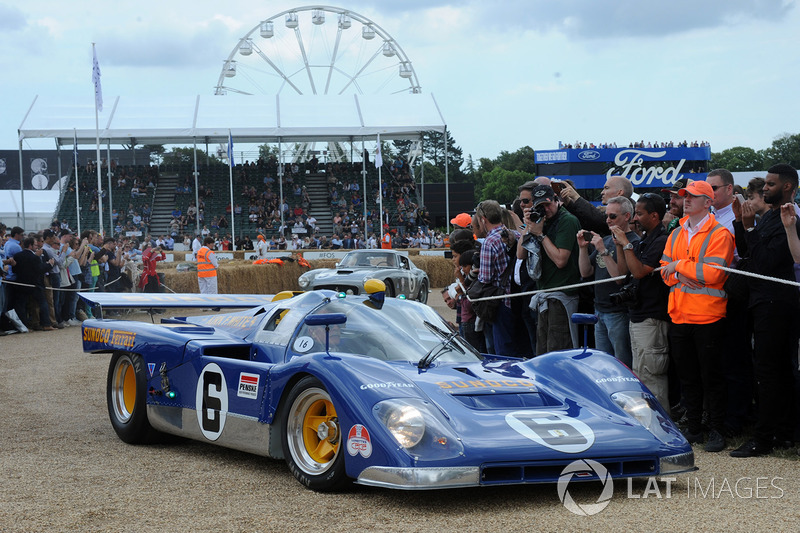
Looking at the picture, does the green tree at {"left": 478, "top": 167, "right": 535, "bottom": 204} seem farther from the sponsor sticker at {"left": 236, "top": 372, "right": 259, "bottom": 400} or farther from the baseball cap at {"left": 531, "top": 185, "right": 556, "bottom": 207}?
the sponsor sticker at {"left": 236, "top": 372, "right": 259, "bottom": 400}

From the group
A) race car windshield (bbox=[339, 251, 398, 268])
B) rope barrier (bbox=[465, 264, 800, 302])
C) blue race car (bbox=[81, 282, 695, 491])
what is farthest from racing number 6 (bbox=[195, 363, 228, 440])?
race car windshield (bbox=[339, 251, 398, 268])

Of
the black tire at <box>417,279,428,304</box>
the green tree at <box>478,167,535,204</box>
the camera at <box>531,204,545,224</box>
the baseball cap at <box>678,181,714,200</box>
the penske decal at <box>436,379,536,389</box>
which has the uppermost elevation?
the green tree at <box>478,167,535,204</box>

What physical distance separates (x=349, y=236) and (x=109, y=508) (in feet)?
119

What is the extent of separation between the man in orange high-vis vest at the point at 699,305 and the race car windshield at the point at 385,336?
5.07ft

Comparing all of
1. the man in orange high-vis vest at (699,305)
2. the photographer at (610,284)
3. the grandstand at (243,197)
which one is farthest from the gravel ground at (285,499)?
the grandstand at (243,197)

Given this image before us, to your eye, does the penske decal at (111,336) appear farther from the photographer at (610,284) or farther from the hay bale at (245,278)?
the hay bale at (245,278)

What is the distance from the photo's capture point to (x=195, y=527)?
4293 mm

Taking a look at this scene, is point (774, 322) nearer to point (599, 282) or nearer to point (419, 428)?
point (599, 282)

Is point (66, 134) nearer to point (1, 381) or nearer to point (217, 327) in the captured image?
point (1, 381)

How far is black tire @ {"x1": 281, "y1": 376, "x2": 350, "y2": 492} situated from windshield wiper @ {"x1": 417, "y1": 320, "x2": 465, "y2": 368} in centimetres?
75

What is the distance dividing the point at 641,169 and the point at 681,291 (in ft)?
165

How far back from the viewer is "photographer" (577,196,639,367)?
7082 millimetres

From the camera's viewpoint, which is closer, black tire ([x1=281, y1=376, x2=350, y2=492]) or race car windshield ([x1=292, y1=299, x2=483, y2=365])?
black tire ([x1=281, y1=376, x2=350, y2=492])

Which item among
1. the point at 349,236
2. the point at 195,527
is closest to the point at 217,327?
the point at 195,527
